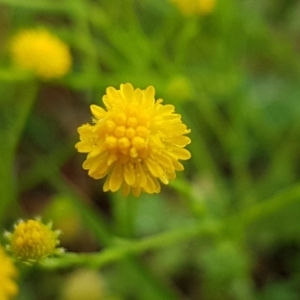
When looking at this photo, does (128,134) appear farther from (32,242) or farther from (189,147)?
(189,147)

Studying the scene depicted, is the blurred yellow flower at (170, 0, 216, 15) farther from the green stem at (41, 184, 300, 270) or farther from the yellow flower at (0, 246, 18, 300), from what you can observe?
the yellow flower at (0, 246, 18, 300)

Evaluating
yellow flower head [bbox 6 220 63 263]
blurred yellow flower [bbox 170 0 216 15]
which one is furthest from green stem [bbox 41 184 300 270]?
blurred yellow flower [bbox 170 0 216 15]

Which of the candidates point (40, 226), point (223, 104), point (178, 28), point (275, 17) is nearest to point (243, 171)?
point (223, 104)

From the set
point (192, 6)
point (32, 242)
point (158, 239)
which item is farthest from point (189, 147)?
point (32, 242)

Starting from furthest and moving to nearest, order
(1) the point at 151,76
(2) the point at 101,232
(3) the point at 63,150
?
(3) the point at 63,150 → (1) the point at 151,76 → (2) the point at 101,232

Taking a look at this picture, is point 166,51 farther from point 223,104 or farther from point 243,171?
point 243,171

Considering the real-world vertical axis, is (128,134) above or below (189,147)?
below

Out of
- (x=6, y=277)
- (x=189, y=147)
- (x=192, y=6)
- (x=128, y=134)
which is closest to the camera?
(x=128, y=134)

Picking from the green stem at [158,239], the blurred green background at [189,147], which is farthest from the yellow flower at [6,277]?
the blurred green background at [189,147]

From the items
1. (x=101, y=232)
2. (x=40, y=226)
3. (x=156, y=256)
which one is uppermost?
(x=156, y=256)
